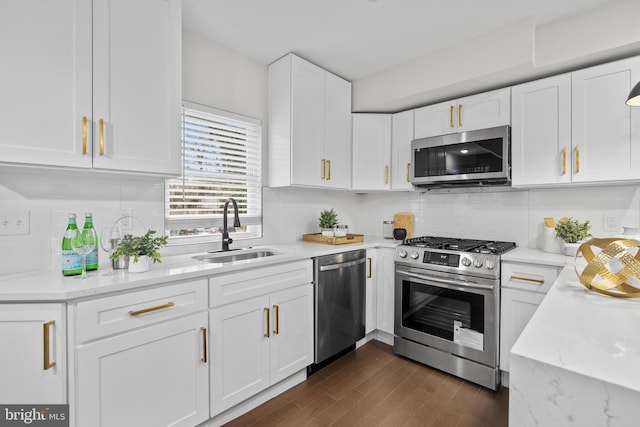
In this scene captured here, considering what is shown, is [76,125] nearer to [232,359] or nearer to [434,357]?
[232,359]

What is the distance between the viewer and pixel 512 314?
2.13 meters

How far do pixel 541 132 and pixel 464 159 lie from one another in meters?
0.55

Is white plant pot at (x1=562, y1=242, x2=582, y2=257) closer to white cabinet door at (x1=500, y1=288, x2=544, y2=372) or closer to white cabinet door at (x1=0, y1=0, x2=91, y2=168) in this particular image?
white cabinet door at (x1=500, y1=288, x2=544, y2=372)

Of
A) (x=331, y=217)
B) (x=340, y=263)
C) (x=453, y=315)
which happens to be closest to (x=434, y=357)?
(x=453, y=315)

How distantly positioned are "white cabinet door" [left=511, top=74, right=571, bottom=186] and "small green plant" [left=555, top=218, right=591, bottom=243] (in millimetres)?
324

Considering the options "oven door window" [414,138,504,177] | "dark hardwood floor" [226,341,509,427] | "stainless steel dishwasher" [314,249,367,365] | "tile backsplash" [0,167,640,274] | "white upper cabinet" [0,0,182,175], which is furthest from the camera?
"oven door window" [414,138,504,177]

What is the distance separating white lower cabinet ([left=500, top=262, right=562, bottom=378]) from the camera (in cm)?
204

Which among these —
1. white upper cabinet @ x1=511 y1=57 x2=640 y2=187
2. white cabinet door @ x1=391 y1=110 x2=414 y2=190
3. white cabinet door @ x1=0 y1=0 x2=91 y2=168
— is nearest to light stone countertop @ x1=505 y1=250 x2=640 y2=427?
white upper cabinet @ x1=511 y1=57 x2=640 y2=187

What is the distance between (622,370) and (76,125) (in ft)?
6.97

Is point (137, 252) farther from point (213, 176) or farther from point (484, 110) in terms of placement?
point (484, 110)

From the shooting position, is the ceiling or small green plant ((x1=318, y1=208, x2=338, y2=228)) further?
small green plant ((x1=318, y1=208, x2=338, y2=228))

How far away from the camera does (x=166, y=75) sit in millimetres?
1785

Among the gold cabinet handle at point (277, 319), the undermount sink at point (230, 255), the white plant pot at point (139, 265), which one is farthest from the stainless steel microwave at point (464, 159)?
the white plant pot at point (139, 265)

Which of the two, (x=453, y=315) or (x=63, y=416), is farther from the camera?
(x=453, y=315)
